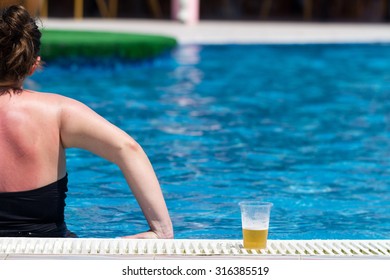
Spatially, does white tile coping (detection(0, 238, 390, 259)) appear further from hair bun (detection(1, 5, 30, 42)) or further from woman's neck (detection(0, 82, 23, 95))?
hair bun (detection(1, 5, 30, 42))

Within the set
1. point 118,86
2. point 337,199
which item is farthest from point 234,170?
point 118,86

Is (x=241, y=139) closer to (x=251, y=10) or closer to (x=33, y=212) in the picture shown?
(x=33, y=212)

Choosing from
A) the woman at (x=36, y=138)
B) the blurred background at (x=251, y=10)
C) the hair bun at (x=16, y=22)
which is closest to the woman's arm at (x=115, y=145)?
the woman at (x=36, y=138)

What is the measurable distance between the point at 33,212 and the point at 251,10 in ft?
58.0

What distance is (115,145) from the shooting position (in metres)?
2.91

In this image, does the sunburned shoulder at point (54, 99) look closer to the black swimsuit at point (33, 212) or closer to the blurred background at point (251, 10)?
the black swimsuit at point (33, 212)

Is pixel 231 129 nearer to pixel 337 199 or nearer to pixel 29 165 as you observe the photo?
pixel 337 199

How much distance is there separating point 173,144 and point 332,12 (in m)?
13.6

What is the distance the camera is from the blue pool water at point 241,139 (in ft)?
16.5

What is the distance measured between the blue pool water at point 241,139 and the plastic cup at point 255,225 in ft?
5.78

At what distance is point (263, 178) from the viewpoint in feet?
19.5

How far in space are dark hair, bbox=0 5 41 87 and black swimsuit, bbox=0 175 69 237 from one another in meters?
0.36

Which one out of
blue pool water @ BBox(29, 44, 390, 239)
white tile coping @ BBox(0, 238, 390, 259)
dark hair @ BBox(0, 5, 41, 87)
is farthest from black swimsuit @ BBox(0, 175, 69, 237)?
blue pool water @ BBox(29, 44, 390, 239)

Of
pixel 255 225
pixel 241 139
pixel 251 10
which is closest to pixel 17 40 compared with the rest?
pixel 255 225
